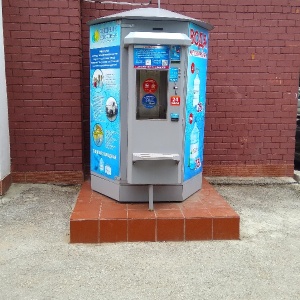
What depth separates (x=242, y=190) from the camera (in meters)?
5.30

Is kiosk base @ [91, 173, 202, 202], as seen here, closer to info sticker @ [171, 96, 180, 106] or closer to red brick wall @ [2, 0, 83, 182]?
info sticker @ [171, 96, 180, 106]

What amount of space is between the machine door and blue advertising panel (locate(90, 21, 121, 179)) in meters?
0.33

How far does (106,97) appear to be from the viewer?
4234 mm

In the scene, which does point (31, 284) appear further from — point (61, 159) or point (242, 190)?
point (242, 190)

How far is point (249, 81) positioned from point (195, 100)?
160cm

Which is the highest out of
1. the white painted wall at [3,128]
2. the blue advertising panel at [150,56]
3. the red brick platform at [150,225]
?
the blue advertising panel at [150,56]

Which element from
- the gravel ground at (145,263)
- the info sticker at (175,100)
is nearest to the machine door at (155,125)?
the info sticker at (175,100)

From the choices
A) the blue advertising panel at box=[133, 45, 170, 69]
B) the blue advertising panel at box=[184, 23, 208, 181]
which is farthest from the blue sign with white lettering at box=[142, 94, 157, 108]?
the blue advertising panel at box=[184, 23, 208, 181]

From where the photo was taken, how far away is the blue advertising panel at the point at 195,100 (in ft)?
13.6

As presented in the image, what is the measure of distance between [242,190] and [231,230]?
1616mm

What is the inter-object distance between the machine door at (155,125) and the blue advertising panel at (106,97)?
330 millimetres

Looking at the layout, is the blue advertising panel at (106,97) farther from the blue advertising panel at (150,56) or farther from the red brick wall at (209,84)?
the red brick wall at (209,84)

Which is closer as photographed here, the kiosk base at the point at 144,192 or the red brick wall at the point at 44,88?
the kiosk base at the point at 144,192

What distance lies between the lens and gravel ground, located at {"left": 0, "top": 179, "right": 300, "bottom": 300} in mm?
2873
